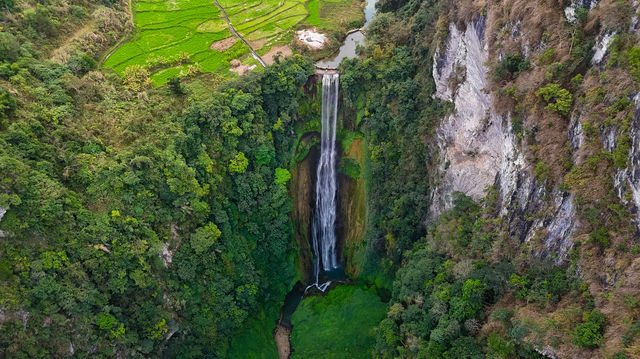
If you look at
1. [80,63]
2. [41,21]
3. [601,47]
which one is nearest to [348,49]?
[80,63]

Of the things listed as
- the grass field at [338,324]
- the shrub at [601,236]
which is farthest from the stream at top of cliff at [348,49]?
the shrub at [601,236]

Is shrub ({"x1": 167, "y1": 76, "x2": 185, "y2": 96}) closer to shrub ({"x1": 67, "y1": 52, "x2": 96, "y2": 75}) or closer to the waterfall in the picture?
shrub ({"x1": 67, "y1": 52, "x2": 96, "y2": 75})

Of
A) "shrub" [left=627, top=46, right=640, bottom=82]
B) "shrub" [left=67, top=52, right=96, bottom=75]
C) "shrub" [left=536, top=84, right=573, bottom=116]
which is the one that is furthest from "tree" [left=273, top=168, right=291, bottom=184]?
"shrub" [left=627, top=46, right=640, bottom=82]

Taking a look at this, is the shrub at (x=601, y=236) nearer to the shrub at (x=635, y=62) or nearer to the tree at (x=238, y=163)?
the shrub at (x=635, y=62)

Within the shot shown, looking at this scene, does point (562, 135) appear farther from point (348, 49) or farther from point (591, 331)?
point (348, 49)

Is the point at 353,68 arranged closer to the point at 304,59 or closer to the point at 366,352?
the point at 304,59

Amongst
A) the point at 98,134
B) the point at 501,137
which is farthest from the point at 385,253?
the point at 98,134
